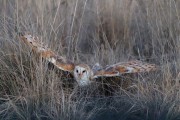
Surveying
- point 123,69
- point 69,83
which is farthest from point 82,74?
point 123,69

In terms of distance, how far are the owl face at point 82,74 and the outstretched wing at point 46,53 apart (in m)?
0.08

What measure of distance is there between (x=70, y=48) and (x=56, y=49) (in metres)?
0.45

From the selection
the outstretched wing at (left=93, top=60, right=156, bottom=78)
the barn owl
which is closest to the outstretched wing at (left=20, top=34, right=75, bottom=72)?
the barn owl

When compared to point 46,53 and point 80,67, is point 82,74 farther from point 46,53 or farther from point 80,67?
point 46,53

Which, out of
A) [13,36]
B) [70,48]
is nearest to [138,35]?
[70,48]

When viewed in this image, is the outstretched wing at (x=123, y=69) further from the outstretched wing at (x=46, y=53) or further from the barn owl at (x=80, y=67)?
the outstretched wing at (x=46, y=53)

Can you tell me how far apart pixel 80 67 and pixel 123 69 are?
385 millimetres

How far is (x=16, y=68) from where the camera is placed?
4457mm

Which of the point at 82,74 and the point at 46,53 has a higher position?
the point at 46,53

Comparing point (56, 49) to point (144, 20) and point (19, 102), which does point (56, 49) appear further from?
point (144, 20)

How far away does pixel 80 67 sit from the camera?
4.42 metres

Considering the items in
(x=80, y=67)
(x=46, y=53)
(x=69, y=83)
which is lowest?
(x=69, y=83)

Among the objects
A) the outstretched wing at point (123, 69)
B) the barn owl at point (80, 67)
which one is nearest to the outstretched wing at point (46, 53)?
the barn owl at point (80, 67)

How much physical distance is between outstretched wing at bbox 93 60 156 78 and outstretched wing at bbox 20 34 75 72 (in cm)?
27
